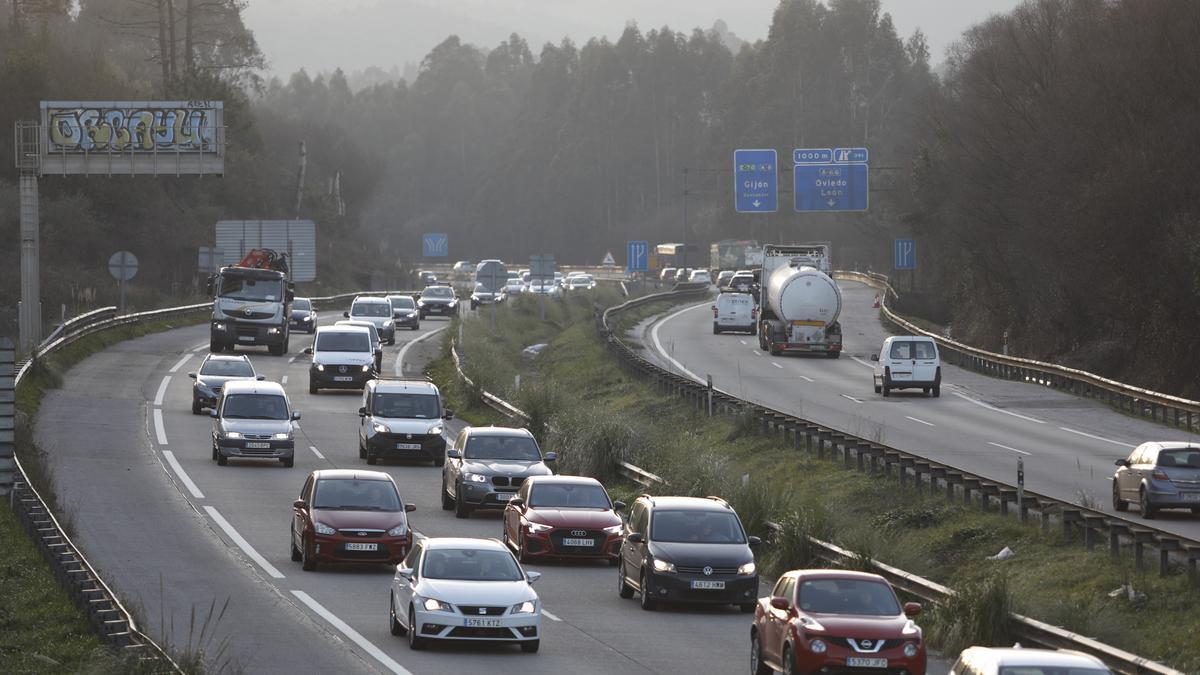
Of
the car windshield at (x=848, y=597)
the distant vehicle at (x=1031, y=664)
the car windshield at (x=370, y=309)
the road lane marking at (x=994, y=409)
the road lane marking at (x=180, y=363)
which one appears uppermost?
the car windshield at (x=370, y=309)

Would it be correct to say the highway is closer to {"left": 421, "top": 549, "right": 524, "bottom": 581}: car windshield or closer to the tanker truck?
the tanker truck

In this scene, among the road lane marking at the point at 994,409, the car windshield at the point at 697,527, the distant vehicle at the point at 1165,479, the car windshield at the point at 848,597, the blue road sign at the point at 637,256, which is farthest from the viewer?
the blue road sign at the point at 637,256

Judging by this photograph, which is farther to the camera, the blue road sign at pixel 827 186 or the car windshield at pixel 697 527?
the blue road sign at pixel 827 186

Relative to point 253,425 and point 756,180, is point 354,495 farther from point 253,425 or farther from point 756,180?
point 756,180

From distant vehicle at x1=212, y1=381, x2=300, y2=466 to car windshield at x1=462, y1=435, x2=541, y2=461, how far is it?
6056 millimetres

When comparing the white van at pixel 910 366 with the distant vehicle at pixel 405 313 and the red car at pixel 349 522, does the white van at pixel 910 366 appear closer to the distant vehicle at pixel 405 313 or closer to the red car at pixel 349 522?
the red car at pixel 349 522

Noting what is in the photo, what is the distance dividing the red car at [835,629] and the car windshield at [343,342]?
33.5 meters

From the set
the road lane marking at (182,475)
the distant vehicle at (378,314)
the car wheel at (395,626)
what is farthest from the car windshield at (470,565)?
the distant vehicle at (378,314)

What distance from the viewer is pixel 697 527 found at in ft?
77.4

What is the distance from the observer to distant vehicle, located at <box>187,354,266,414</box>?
45.8 m

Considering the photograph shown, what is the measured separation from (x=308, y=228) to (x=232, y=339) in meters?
30.5

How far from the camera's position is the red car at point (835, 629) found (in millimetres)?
17094

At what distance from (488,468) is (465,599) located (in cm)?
1223

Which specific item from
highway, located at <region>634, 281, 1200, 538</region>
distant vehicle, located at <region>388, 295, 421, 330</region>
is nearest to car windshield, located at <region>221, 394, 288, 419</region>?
highway, located at <region>634, 281, 1200, 538</region>
